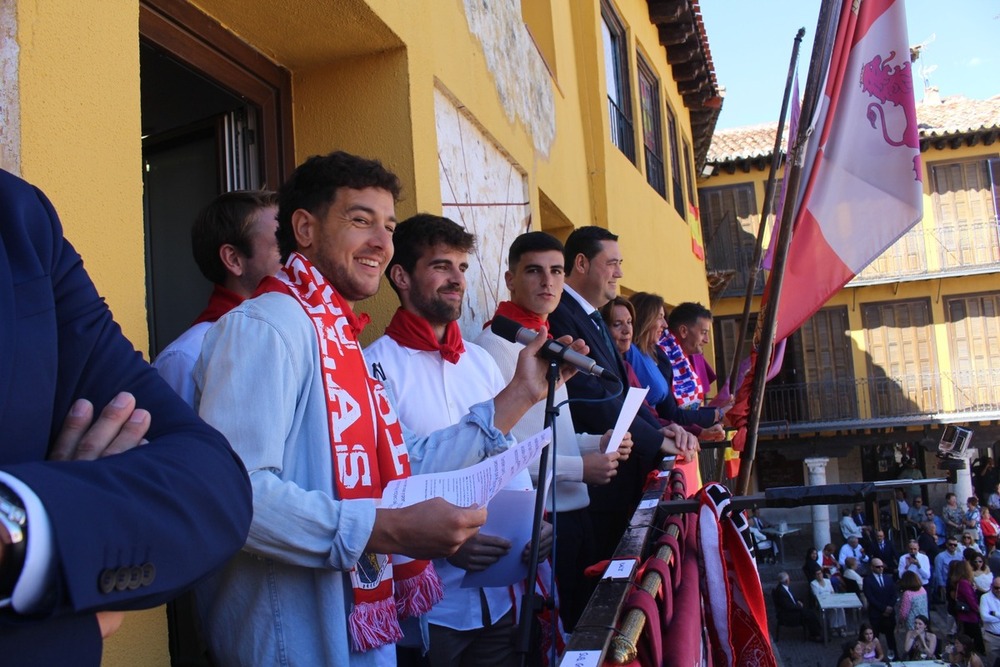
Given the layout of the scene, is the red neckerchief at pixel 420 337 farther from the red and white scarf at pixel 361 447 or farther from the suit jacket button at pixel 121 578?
the suit jacket button at pixel 121 578

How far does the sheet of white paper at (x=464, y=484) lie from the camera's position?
192cm

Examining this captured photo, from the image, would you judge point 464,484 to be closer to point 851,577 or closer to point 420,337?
point 420,337

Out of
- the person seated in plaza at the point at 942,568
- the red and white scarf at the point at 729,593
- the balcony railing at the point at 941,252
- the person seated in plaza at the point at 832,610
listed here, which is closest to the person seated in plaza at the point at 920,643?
the person seated in plaza at the point at 832,610

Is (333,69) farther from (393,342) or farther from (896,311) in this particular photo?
(896,311)

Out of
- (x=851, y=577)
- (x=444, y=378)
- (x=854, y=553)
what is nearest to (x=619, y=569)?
(x=444, y=378)

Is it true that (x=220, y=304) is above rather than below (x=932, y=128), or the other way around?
below

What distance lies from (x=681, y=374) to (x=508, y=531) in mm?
4783

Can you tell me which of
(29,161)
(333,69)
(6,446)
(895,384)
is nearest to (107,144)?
(29,161)

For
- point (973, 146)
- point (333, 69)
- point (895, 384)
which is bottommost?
point (895, 384)

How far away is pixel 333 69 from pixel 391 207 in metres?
2.15

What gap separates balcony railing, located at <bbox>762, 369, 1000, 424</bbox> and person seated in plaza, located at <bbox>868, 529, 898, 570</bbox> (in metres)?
7.49

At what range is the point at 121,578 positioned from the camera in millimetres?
991

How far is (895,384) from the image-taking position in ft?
81.8

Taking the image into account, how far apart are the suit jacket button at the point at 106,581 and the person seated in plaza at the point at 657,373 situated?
4524 millimetres
